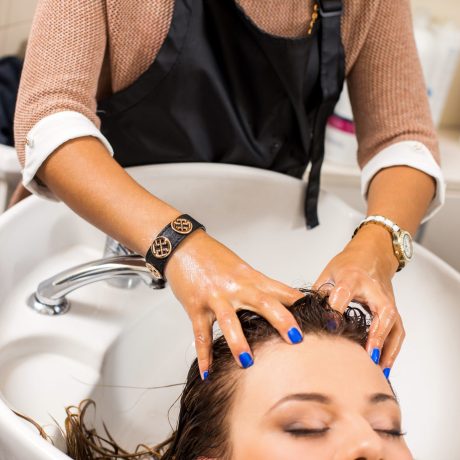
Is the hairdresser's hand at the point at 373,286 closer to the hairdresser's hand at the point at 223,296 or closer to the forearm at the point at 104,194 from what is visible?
the hairdresser's hand at the point at 223,296

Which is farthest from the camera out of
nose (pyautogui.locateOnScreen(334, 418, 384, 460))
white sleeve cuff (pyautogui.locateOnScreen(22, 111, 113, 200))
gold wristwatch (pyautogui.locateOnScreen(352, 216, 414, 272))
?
gold wristwatch (pyautogui.locateOnScreen(352, 216, 414, 272))

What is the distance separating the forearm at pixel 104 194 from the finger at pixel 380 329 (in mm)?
282

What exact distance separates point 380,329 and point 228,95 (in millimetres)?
497

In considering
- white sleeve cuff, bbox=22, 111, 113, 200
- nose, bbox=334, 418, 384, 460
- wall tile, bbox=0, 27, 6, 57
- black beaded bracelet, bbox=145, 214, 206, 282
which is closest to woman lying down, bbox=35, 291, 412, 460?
nose, bbox=334, 418, 384, 460

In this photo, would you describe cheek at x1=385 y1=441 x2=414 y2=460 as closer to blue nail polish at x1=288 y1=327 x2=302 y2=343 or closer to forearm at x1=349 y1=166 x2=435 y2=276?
blue nail polish at x1=288 y1=327 x2=302 y2=343

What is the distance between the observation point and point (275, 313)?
88 centimetres

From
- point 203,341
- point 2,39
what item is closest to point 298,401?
point 203,341

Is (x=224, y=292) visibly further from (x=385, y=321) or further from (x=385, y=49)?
(x=385, y=49)

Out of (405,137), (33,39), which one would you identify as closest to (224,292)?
(33,39)

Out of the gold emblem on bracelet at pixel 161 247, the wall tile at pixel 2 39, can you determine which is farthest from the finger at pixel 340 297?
the wall tile at pixel 2 39

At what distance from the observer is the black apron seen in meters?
1.20

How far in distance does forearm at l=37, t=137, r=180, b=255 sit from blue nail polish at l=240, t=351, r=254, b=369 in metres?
0.19

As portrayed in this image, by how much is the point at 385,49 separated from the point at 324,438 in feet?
2.38

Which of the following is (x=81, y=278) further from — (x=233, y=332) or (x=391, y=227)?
(x=391, y=227)
